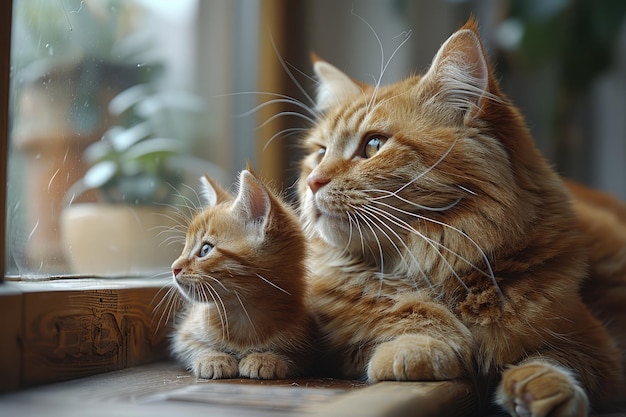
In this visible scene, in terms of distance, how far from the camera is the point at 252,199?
4.39 feet

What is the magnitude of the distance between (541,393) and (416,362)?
0.22 meters

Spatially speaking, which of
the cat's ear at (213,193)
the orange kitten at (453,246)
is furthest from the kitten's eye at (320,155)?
the cat's ear at (213,193)

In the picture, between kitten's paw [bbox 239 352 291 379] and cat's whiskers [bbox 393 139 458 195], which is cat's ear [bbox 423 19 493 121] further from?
kitten's paw [bbox 239 352 291 379]

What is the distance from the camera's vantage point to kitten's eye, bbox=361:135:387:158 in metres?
1.41

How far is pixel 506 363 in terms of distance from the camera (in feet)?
4.16

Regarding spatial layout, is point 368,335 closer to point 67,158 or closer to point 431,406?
point 431,406

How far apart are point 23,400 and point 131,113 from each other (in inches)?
41.3

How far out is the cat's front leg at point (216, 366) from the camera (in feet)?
4.26

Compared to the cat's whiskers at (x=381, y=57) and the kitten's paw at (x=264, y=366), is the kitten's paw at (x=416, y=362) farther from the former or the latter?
the cat's whiskers at (x=381, y=57)

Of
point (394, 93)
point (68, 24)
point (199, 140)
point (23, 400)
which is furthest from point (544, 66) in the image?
point (23, 400)

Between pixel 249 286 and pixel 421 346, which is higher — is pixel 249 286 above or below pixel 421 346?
above

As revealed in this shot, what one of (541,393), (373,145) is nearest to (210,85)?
(373,145)

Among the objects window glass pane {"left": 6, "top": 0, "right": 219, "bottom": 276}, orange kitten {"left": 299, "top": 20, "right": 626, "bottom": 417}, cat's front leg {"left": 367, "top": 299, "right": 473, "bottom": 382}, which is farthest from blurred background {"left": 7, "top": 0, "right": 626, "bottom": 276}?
Answer: cat's front leg {"left": 367, "top": 299, "right": 473, "bottom": 382}

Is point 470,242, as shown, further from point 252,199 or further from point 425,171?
point 252,199
